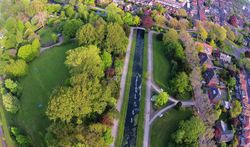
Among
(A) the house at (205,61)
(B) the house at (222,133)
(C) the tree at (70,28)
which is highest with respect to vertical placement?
(C) the tree at (70,28)

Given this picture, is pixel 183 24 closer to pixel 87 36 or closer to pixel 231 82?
pixel 231 82

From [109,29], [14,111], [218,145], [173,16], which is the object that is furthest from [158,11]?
[14,111]

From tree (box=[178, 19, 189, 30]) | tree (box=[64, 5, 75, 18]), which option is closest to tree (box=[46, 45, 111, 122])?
tree (box=[64, 5, 75, 18])

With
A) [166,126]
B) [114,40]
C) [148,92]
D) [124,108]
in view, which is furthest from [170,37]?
[166,126]

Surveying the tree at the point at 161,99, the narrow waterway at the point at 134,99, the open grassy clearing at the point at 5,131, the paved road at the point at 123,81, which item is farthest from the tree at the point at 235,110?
the open grassy clearing at the point at 5,131

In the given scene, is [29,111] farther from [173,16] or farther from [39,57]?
[173,16]

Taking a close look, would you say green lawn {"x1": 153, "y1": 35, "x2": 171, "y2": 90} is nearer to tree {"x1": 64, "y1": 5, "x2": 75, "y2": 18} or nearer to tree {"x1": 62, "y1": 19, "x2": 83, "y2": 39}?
tree {"x1": 62, "y1": 19, "x2": 83, "y2": 39}

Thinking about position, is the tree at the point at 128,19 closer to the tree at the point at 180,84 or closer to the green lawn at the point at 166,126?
the tree at the point at 180,84
